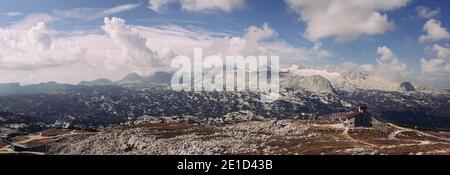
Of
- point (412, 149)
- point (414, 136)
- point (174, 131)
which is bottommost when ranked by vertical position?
point (174, 131)

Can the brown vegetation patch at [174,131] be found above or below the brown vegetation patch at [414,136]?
below

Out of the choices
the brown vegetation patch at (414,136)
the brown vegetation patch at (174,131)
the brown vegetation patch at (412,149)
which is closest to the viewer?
the brown vegetation patch at (412,149)

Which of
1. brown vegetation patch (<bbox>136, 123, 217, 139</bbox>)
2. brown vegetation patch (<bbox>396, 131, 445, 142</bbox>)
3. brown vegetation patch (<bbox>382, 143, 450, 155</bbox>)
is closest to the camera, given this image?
brown vegetation patch (<bbox>382, 143, 450, 155</bbox>)

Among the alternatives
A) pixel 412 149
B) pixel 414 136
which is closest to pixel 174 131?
pixel 414 136

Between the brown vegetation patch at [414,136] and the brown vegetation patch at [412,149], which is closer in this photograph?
the brown vegetation patch at [412,149]

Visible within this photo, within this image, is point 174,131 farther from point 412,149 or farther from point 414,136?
point 412,149

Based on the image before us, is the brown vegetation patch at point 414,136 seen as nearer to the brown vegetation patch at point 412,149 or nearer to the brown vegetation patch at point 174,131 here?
the brown vegetation patch at point 412,149

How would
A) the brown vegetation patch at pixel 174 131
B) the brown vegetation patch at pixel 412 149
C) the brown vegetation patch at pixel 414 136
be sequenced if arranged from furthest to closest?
the brown vegetation patch at pixel 174 131 < the brown vegetation patch at pixel 414 136 < the brown vegetation patch at pixel 412 149

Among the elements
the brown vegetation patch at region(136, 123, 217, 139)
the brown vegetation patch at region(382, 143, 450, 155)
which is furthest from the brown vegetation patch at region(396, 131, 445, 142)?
the brown vegetation patch at region(136, 123, 217, 139)

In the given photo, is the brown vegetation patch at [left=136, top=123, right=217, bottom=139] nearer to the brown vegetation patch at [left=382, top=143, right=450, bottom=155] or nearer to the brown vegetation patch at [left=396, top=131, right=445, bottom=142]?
the brown vegetation patch at [left=396, top=131, right=445, bottom=142]

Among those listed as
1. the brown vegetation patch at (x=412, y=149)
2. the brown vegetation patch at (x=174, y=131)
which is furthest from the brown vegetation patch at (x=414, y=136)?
the brown vegetation patch at (x=174, y=131)

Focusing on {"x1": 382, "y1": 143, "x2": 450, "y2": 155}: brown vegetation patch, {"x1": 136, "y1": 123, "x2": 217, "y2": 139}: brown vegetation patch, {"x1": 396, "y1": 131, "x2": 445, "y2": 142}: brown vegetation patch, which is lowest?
{"x1": 136, "y1": 123, "x2": 217, "y2": 139}: brown vegetation patch
